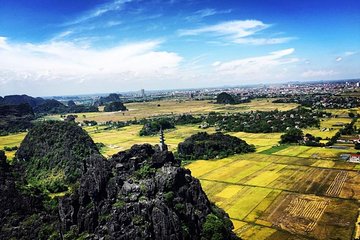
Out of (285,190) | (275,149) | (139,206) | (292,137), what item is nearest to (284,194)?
(285,190)

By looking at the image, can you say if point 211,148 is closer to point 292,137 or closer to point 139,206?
point 292,137

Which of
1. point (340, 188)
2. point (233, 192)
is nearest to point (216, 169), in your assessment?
point (233, 192)

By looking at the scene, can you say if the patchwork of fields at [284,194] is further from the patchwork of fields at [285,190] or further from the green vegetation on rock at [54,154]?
the green vegetation on rock at [54,154]

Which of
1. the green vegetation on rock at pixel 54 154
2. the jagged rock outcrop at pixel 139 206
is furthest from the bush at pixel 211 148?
the jagged rock outcrop at pixel 139 206

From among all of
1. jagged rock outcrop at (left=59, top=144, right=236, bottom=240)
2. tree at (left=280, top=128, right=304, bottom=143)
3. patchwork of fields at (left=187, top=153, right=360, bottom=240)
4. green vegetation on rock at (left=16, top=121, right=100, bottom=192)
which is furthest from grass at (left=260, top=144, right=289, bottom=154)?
jagged rock outcrop at (left=59, top=144, right=236, bottom=240)

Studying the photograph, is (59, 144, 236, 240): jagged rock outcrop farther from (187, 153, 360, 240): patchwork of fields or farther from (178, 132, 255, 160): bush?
(178, 132, 255, 160): bush

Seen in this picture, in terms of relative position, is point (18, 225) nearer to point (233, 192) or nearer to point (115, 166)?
point (115, 166)
